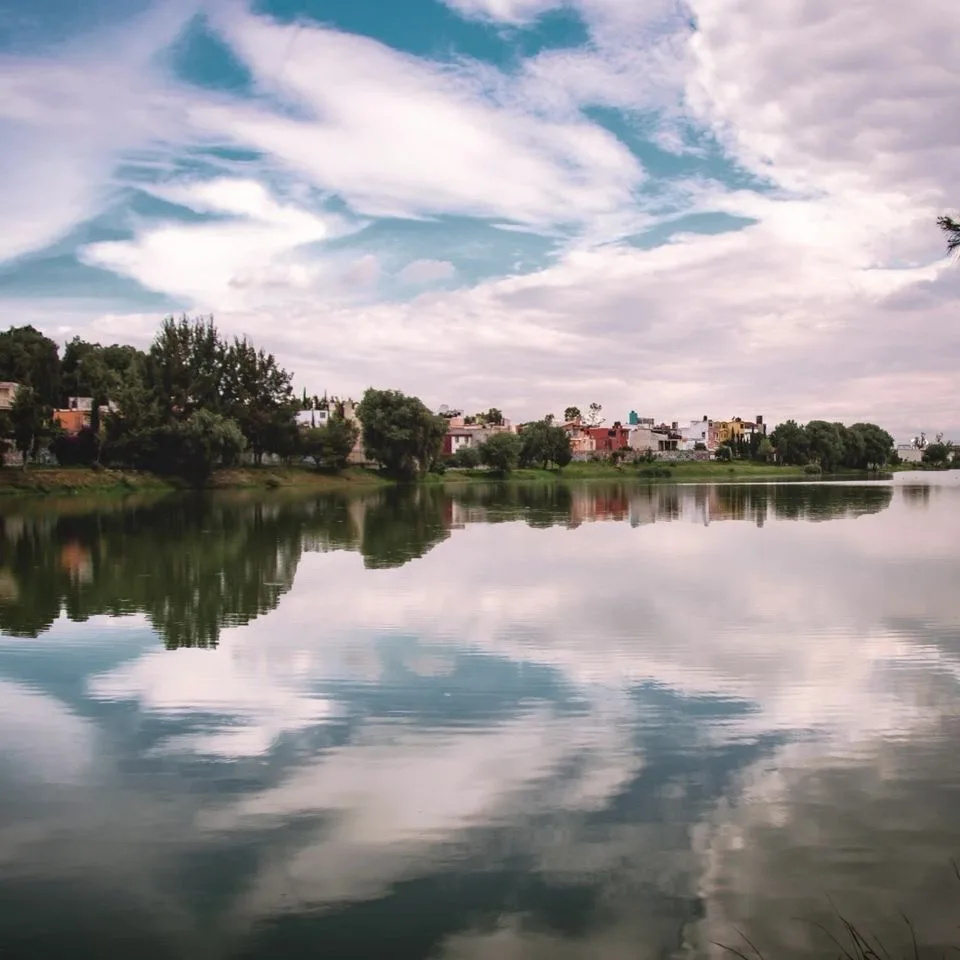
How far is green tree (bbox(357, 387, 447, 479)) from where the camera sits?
8862 cm

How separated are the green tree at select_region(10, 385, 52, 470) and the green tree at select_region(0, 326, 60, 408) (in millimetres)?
24609

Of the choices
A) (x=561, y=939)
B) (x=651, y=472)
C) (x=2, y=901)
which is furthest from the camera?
(x=651, y=472)

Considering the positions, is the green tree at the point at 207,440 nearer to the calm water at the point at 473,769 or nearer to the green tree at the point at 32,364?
the green tree at the point at 32,364

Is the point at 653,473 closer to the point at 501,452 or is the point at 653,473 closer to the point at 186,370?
the point at 501,452

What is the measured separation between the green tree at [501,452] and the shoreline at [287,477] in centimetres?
163

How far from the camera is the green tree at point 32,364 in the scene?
302ft

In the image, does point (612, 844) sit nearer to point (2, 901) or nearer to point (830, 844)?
point (830, 844)

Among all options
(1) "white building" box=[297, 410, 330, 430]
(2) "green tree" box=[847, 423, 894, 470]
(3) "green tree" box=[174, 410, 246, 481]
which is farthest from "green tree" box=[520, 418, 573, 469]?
(2) "green tree" box=[847, 423, 894, 470]

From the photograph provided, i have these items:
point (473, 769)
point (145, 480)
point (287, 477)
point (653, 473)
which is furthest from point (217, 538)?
point (653, 473)

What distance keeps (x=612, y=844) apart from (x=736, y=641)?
26.3 ft

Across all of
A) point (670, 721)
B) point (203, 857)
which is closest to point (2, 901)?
point (203, 857)

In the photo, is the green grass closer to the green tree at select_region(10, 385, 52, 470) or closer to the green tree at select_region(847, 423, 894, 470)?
the green tree at select_region(847, 423, 894, 470)

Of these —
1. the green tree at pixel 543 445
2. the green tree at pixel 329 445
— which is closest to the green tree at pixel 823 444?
the green tree at pixel 543 445

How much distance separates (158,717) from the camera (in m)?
10.4
